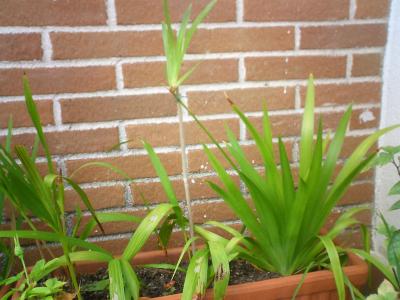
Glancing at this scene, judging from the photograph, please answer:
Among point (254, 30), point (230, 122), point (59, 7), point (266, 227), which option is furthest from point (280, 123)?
point (59, 7)

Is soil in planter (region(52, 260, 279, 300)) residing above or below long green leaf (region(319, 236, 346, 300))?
below

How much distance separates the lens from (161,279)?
1.02 meters

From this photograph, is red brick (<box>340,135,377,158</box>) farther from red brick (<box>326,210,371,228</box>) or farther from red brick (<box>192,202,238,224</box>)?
red brick (<box>192,202,238,224</box>)

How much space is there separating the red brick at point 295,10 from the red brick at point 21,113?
0.69m

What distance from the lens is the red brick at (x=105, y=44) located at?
1.08m

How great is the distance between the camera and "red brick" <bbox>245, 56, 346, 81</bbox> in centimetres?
120

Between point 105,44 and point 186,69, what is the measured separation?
10.2 inches

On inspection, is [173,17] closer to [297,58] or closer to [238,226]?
[297,58]

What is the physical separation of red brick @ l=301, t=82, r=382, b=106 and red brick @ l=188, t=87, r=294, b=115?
74 millimetres

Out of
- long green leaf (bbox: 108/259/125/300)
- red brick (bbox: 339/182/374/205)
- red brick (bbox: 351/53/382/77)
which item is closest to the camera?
long green leaf (bbox: 108/259/125/300)

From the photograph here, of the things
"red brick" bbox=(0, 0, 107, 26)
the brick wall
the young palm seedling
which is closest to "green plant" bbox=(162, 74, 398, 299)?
the young palm seedling

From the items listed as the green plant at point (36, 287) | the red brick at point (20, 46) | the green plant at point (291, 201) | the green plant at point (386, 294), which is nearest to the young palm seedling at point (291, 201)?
the green plant at point (291, 201)

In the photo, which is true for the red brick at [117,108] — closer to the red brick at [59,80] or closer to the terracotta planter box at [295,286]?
the red brick at [59,80]

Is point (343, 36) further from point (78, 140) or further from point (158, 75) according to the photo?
point (78, 140)
